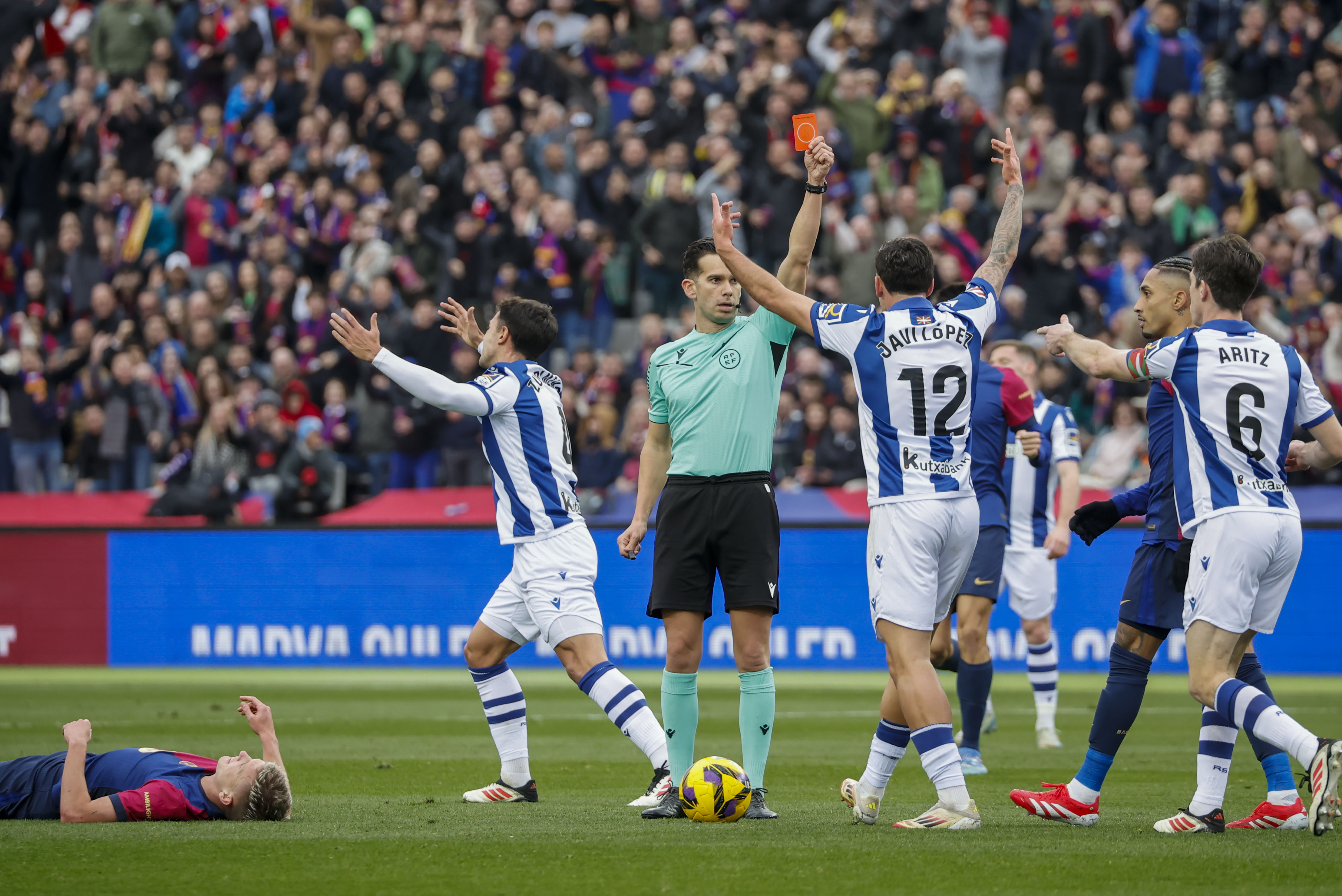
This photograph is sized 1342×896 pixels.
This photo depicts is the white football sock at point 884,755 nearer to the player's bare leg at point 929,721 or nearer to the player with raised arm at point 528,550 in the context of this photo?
the player's bare leg at point 929,721

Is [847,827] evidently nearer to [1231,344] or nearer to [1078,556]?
[1231,344]

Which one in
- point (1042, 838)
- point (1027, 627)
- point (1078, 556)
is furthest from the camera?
point (1078, 556)

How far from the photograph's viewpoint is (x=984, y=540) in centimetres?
1024

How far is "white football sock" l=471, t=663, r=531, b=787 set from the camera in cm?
819

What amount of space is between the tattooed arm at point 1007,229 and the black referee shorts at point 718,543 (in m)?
1.43

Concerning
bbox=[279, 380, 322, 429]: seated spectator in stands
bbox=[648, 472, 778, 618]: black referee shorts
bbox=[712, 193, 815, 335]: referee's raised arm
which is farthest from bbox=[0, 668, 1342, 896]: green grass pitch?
bbox=[279, 380, 322, 429]: seated spectator in stands

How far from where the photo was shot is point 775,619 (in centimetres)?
1752

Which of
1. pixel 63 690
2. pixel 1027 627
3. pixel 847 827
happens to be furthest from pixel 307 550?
pixel 847 827

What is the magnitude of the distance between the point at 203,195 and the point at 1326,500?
16039 mm

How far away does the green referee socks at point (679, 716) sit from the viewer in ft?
24.8

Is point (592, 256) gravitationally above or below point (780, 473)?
above

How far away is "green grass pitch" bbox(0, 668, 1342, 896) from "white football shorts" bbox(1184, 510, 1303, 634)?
0.93 meters

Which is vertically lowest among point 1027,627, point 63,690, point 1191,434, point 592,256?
point 63,690

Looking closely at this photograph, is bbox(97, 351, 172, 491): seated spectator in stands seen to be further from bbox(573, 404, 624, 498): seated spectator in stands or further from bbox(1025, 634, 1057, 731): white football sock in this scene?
bbox(1025, 634, 1057, 731): white football sock
